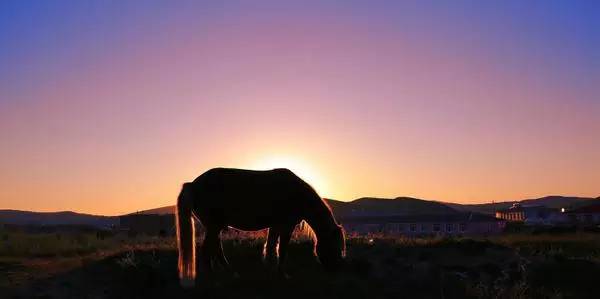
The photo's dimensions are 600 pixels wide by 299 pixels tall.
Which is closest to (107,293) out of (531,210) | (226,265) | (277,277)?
(226,265)

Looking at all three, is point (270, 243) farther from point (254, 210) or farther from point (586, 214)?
point (586, 214)

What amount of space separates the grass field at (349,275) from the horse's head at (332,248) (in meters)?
0.30

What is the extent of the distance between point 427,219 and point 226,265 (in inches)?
3465

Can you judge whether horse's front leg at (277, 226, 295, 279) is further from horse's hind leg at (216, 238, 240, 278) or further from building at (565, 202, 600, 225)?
building at (565, 202, 600, 225)

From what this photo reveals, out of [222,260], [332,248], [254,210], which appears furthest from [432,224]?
[254,210]

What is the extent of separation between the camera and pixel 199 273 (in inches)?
549

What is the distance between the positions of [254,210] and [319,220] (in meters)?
1.68

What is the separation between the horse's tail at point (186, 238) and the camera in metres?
13.0

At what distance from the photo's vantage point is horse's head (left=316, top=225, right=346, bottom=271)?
47.4 feet

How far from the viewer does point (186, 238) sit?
1332 centimetres

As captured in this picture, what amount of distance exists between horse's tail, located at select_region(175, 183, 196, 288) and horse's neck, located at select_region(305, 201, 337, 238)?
9.44 ft

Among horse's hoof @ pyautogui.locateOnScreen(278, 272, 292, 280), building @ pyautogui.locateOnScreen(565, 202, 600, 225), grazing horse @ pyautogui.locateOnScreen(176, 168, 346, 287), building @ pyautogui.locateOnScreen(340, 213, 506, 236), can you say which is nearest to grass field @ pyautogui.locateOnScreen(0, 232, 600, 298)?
horse's hoof @ pyautogui.locateOnScreen(278, 272, 292, 280)

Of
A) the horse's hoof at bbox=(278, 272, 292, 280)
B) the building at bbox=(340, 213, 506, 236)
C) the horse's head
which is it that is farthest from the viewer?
the building at bbox=(340, 213, 506, 236)

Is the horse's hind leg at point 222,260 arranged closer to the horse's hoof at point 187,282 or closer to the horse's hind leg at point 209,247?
the horse's hind leg at point 209,247
